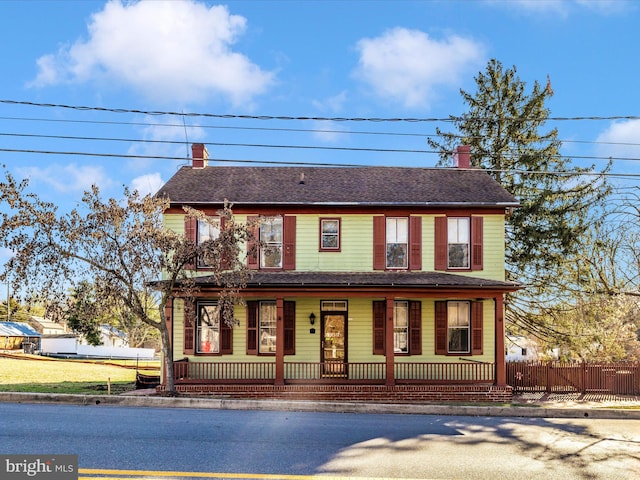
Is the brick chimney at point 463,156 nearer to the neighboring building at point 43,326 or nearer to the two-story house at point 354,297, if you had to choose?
the two-story house at point 354,297

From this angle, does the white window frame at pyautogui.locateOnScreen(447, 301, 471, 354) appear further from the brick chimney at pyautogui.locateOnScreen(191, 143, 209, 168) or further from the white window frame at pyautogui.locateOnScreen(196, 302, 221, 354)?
the brick chimney at pyautogui.locateOnScreen(191, 143, 209, 168)

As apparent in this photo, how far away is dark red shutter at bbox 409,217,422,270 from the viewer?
19.2 m

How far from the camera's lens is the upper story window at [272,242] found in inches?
759

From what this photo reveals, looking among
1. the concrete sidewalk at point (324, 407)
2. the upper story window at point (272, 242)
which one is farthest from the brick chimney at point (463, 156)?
the concrete sidewalk at point (324, 407)

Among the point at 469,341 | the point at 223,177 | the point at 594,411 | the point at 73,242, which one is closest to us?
the point at 594,411

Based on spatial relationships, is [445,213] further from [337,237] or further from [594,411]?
[594,411]

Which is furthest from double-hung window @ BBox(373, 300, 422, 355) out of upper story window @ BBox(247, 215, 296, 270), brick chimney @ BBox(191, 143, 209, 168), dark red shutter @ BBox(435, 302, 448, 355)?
brick chimney @ BBox(191, 143, 209, 168)

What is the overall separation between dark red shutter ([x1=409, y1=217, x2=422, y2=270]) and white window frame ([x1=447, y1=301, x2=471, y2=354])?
1719 mm

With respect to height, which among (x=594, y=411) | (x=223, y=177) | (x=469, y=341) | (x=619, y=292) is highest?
(x=223, y=177)

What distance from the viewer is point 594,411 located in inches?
543

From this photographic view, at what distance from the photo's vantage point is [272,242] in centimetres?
1936

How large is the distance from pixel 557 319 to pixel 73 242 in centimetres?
2100

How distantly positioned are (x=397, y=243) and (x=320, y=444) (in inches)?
438

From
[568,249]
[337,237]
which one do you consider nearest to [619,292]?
[568,249]
